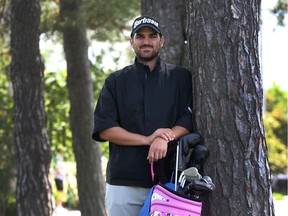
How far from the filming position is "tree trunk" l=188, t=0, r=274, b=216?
424 cm

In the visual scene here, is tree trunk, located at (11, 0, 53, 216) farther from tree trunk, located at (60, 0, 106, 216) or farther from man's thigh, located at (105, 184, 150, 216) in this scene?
man's thigh, located at (105, 184, 150, 216)

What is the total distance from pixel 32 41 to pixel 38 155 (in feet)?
5.28

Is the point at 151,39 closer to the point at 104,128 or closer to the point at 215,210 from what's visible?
the point at 104,128

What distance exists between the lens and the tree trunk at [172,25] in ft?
20.8

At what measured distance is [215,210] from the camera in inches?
169

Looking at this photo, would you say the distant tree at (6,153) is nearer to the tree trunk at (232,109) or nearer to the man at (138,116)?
the man at (138,116)

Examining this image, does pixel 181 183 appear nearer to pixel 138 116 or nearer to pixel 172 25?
pixel 138 116

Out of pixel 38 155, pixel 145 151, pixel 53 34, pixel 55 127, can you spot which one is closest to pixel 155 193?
pixel 145 151

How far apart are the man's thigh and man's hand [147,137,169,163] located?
0.97ft

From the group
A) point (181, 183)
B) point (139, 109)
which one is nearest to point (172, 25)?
point (139, 109)

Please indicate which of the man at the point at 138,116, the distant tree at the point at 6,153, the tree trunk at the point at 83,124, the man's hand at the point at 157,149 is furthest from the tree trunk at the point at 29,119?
the man's hand at the point at 157,149

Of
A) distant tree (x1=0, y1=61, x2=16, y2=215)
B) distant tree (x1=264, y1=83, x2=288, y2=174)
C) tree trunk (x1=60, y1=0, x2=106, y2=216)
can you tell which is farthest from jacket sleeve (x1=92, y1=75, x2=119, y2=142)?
distant tree (x1=264, y1=83, x2=288, y2=174)

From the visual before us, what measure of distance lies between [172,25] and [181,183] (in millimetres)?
2766

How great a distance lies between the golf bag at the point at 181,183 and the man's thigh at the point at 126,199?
169mm
